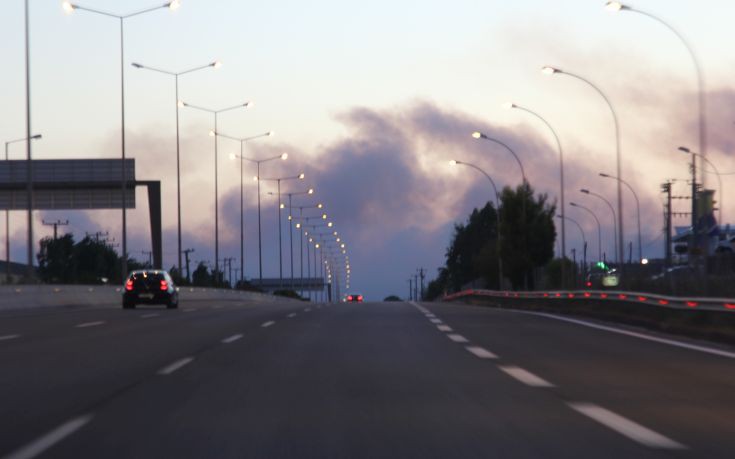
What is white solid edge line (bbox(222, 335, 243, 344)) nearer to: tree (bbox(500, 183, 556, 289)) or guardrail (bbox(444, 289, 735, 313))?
guardrail (bbox(444, 289, 735, 313))

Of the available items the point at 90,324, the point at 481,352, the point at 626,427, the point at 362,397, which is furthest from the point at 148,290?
the point at 626,427

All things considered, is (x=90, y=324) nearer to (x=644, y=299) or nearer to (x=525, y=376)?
(x=644, y=299)

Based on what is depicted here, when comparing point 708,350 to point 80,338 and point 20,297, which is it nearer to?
point 80,338

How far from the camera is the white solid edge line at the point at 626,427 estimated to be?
8422 millimetres

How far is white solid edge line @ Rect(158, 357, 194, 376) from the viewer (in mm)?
14031

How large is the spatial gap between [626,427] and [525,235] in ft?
270

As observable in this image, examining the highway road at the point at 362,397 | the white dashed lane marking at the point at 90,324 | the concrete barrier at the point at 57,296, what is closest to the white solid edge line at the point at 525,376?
the highway road at the point at 362,397

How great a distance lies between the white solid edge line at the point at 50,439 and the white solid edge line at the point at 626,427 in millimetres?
3893

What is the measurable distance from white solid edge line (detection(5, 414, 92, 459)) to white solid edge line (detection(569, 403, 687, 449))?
12.8 feet

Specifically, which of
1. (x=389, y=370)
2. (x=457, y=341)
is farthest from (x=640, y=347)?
(x=389, y=370)

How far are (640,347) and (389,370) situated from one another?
6.24m

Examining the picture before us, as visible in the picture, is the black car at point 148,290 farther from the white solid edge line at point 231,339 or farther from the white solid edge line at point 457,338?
the white solid edge line at point 457,338

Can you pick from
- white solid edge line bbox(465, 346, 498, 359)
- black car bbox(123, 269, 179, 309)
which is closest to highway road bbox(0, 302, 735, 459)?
white solid edge line bbox(465, 346, 498, 359)

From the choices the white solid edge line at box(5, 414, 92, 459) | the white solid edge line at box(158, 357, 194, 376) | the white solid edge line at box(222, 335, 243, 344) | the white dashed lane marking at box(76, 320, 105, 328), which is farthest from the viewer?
the white dashed lane marking at box(76, 320, 105, 328)
